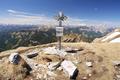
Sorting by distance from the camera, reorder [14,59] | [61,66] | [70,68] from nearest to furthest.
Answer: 1. [14,59]
2. [70,68]
3. [61,66]

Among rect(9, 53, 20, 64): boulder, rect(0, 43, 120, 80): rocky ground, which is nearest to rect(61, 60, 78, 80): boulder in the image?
rect(0, 43, 120, 80): rocky ground

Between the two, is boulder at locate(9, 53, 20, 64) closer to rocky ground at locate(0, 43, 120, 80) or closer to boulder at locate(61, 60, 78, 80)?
rocky ground at locate(0, 43, 120, 80)

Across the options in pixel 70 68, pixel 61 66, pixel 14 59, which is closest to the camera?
pixel 14 59

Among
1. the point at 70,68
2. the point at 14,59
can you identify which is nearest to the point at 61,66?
the point at 70,68

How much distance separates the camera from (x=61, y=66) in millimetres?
22938

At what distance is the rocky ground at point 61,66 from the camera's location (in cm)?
2111

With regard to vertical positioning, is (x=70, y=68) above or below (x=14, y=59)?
below

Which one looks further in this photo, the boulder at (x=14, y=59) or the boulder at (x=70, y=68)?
the boulder at (x=14, y=59)

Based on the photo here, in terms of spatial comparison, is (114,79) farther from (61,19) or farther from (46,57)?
(61,19)

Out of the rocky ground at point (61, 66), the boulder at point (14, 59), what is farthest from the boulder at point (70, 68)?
the boulder at point (14, 59)

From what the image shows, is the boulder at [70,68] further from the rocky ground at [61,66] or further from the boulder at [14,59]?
the boulder at [14,59]

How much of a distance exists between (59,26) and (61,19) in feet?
3.48

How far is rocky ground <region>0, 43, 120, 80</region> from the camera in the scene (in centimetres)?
2111

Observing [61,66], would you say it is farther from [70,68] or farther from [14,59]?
[14,59]
